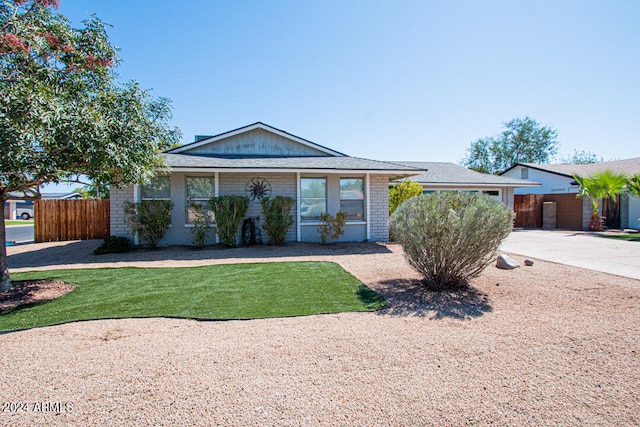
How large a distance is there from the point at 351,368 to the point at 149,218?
9210 millimetres

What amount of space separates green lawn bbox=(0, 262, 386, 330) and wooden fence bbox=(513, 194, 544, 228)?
16874mm

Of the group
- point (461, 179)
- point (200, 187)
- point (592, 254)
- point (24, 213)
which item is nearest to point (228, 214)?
point (200, 187)

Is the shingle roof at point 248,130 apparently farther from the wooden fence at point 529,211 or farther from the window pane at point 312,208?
the wooden fence at point 529,211

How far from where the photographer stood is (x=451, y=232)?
Answer: 4.93 m

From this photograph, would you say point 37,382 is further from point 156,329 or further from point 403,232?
point 403,232

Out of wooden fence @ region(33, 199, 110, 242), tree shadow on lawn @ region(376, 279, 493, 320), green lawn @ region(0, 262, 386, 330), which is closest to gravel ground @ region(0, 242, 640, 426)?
tree shadow on lawn @ region(376, 279, 493, 320)

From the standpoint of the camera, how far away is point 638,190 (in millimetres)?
14820

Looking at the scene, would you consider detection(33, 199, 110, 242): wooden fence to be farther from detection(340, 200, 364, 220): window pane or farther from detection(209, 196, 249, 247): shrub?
detection(340, 200, 364, 220): window pane

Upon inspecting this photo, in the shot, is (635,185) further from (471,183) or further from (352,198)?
(352,198)

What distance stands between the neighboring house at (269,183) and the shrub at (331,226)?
0.43 metres

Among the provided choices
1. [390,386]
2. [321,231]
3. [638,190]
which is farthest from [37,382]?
[638,190]

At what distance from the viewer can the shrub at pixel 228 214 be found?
400 inches

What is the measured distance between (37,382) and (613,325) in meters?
6.23

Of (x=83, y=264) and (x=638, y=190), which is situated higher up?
(x=638, y=190)
